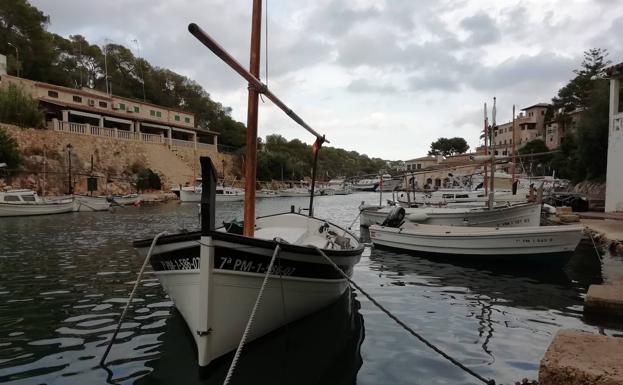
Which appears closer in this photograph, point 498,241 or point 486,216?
point 498,241

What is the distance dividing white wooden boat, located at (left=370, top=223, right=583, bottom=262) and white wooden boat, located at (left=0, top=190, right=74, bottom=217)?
2441 centimetres

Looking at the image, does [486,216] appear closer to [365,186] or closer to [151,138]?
[151,138]

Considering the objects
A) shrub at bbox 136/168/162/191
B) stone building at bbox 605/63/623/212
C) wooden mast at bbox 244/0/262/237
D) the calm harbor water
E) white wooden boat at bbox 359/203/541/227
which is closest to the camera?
the calm harbor water

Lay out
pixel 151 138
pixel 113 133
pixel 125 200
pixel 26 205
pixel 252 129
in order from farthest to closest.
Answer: pixel 151 138
pixel 113 133
pixel 125 200
pixel 26 205
pixel 252 129

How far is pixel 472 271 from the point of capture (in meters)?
12.2

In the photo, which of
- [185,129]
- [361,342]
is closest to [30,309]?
[361,342]

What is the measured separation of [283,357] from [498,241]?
8.88 m

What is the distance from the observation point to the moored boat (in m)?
12.0

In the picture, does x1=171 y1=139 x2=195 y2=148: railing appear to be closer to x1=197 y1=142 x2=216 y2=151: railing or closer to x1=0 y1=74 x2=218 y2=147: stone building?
x1=0 y1=74 x2=218 y2=147: stone building

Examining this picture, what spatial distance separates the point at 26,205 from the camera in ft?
90.4

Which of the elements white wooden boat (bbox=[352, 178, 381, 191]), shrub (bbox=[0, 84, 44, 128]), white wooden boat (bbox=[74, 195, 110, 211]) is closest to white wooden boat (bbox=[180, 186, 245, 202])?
white wooden boat (bbox=[74, 195, 110, 211])

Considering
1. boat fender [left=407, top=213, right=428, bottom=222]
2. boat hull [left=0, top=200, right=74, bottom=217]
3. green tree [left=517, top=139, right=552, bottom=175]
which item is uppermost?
green tree [left=517, top=139, right=552, bottom=175]

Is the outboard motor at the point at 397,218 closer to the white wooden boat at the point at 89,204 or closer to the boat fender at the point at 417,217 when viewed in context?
the boat fender at the point at 417,217

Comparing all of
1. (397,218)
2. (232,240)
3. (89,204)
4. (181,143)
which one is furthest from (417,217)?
(181,143)
